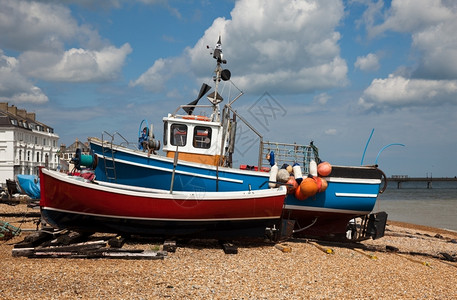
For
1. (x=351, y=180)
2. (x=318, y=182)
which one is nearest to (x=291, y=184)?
(x=318, y=182)

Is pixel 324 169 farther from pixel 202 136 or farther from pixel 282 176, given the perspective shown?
pixel 202 136

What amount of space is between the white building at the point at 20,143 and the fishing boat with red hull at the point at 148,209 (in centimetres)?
4269

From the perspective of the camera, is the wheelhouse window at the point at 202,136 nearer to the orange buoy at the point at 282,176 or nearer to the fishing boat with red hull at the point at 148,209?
the orange buoy at the point at 282,176

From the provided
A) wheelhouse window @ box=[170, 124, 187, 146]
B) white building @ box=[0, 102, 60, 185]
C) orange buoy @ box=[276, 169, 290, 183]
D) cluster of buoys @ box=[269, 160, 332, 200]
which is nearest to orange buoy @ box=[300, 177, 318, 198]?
cluster of buoys @ box=[269, 160, 332, 200]

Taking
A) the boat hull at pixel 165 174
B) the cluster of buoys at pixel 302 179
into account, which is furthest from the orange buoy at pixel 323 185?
the boat hull at pixel 165 174

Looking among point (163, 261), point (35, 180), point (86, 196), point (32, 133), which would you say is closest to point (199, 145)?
point (86, 196)

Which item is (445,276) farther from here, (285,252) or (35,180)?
(35,180)

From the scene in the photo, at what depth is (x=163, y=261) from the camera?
9.13m

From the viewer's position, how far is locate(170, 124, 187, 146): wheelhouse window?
13.5 meters

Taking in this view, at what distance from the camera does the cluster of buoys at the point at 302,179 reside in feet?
40.9

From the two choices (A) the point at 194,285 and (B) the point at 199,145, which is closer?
(A) the point at 194,285

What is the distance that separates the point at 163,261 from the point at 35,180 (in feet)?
80.3

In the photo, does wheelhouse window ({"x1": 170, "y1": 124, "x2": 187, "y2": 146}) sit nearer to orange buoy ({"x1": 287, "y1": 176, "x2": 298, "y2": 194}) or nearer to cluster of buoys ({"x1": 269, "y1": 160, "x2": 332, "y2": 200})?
cluster of buoys ({"x1": 269, "y1": 160, "x2": 332, "y2": 200})

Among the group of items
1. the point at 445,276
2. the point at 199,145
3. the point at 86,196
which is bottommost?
the point at 445,276
